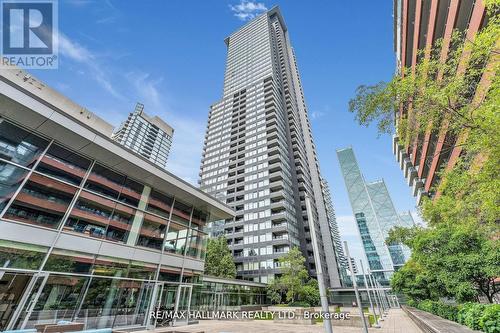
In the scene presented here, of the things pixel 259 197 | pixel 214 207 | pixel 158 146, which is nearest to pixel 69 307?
pixel 214 207

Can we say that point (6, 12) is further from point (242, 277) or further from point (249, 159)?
point (249, 159)

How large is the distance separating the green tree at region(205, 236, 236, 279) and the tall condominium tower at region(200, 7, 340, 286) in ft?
32.4

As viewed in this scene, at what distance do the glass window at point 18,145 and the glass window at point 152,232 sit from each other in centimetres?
641

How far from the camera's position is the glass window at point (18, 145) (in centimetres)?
960

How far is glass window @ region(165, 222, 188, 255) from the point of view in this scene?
15.3 m

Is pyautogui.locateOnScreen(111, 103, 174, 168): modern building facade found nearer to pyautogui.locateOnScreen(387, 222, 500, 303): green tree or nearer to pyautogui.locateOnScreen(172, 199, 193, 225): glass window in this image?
pyautogui.locateOnScreen(172, 199, 193, 225): glass window

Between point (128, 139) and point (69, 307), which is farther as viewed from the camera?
point (128, 139)

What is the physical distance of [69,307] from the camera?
10008mm

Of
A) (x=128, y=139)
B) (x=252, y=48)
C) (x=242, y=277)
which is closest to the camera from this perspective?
(x=242, y=277)

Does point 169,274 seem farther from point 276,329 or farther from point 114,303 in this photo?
point 276,329

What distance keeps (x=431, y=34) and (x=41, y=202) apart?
30322mm

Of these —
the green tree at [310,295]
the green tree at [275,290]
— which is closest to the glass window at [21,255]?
the green tree at [275,290]

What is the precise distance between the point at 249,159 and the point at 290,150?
14717 mm

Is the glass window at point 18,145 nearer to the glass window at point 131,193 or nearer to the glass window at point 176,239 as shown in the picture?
the glass window at point 131,193
